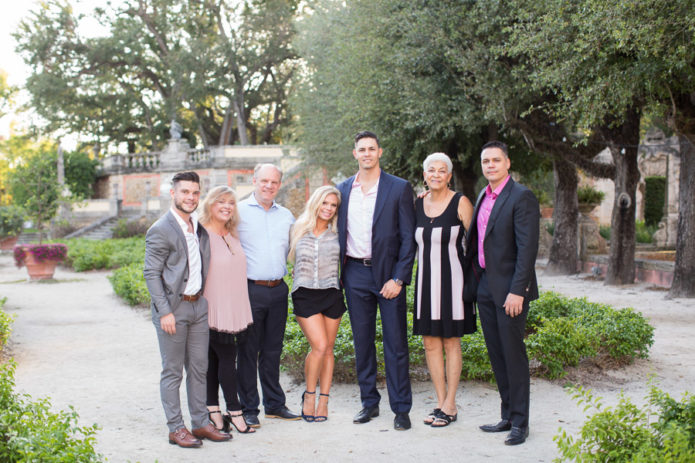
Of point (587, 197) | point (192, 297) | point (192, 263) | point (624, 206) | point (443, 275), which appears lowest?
point (192, 297)

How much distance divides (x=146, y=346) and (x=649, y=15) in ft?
25.7

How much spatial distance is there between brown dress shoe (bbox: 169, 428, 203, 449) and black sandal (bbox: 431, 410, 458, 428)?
1.70m

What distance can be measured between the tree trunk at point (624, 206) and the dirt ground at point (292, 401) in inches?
160

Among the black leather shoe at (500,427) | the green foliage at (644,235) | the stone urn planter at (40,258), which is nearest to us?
the black leather shoe at (500,427)

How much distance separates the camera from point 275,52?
35469mm

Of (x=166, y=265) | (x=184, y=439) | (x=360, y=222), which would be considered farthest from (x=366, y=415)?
(x=166, y=265)

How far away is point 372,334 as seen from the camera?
5.11 meters

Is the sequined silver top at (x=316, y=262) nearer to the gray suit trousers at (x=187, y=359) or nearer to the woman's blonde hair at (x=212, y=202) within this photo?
the woman's blonde hair at (x=212, y=202)

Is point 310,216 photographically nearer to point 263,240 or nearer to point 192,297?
point 263,240

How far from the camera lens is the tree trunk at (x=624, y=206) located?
574 inches

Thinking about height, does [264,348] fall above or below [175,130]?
below

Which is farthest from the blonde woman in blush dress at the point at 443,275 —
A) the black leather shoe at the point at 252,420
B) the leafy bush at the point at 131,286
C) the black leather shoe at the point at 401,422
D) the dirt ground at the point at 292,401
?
the leafy bush at the point at 131,286

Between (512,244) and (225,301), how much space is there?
81.7 inches

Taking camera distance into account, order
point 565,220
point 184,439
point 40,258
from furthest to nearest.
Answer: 1. point 40,258
2. point 565,220
3. point 184,439
